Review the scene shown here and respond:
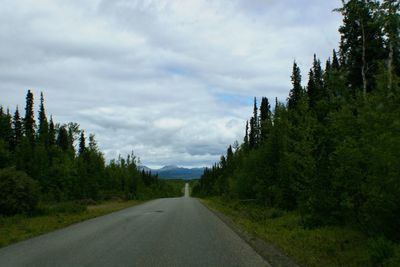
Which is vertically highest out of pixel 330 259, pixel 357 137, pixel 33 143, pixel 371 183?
pixel 33 143

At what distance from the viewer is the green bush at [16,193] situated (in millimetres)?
27594

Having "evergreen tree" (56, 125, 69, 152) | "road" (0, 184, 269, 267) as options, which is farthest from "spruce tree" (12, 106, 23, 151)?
"road" (0, 184, 269, 267)

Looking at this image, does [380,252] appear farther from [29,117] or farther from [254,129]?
[254,129]

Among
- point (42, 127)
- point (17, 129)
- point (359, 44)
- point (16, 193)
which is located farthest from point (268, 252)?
point (42, 127)

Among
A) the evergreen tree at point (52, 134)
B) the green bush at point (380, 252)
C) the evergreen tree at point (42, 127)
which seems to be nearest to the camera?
the green bush at point (380, 252)

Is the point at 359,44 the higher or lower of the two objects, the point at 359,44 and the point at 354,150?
the higher

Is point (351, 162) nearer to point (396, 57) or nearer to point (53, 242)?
point (53, 242)

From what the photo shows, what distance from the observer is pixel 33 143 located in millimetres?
75938

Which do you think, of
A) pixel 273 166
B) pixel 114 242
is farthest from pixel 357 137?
pixel 273 166

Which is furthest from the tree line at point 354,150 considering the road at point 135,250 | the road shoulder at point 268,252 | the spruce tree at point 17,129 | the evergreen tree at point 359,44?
the spruce tree at point 17,129

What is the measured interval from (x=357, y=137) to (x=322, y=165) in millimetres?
3205

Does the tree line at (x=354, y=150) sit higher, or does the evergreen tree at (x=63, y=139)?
the evergreen tree at (x=63, y=139)

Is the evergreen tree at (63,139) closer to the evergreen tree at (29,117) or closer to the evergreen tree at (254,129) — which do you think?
the evergreen tree at (29,117)

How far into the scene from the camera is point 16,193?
1105 inches
